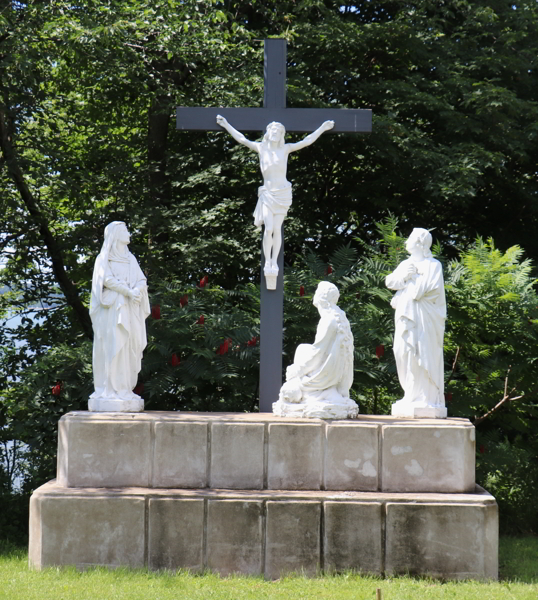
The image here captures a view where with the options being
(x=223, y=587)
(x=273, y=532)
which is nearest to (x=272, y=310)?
(x=273, y=532)

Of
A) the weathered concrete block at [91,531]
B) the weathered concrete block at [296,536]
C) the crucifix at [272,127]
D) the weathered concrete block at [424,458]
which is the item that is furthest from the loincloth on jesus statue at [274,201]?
the weathered concrete block at [91,531]

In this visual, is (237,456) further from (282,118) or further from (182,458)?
(282,118)

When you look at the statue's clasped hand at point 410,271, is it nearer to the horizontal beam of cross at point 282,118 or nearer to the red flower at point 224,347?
the horizontal beam of cross at point 282,118

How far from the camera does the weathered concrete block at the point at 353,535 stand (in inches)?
299

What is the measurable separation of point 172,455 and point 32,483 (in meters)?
3.62

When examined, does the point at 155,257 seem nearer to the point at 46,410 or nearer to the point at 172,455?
the point at 46,410

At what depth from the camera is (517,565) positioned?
8516 mm

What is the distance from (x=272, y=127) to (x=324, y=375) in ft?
8.85

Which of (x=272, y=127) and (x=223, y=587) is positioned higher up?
(x=272, y=127)

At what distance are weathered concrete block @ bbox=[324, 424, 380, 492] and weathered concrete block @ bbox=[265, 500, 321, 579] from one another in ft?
1.28

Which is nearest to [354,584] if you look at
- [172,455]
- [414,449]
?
[414,449]

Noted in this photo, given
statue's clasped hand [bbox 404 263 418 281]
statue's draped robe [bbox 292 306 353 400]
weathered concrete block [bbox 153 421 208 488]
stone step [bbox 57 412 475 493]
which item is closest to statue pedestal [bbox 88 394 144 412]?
stone step [bbox 57 412 475 493]

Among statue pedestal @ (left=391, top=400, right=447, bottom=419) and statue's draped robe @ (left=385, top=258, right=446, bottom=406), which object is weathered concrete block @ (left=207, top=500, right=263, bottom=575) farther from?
statue's draped robe @ (left=385, top=258, right=446, bottom=406)

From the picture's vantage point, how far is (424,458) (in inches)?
312
